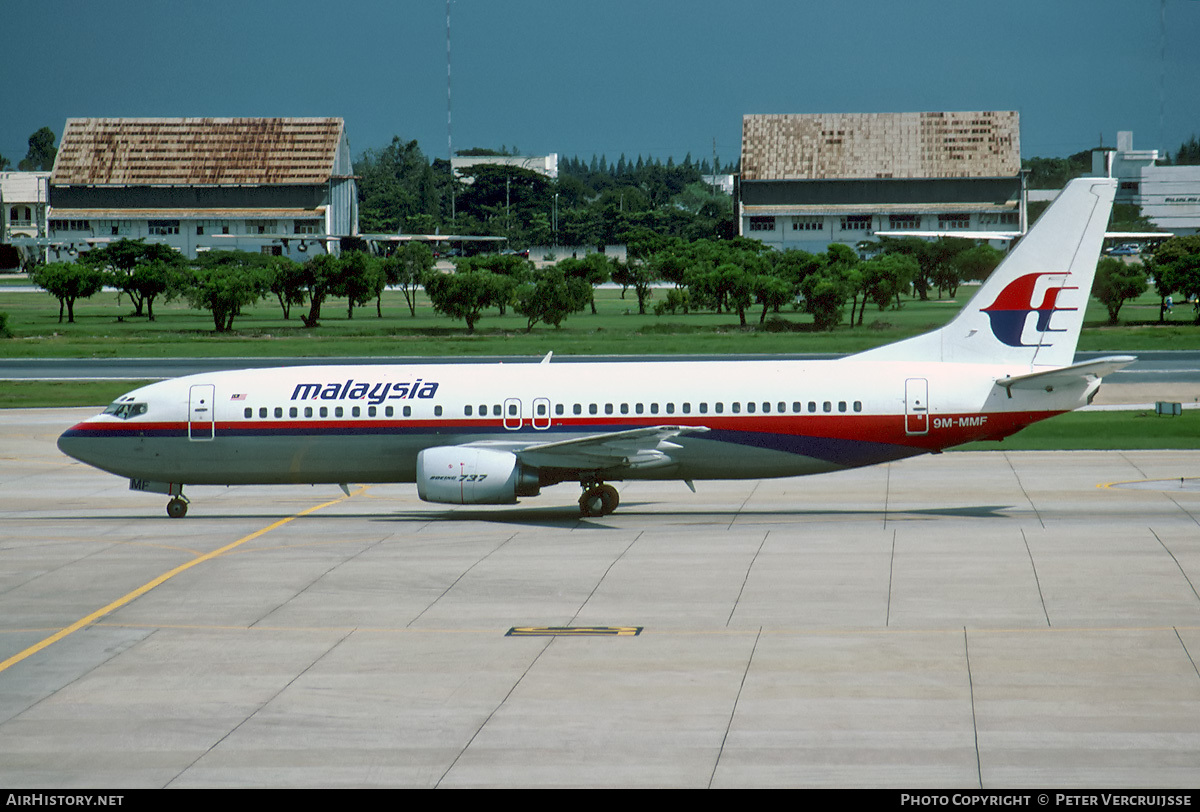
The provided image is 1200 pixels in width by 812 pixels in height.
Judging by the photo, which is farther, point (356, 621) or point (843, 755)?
point (356, 621)

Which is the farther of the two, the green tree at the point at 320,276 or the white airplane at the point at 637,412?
the green tree at the point at 320,276

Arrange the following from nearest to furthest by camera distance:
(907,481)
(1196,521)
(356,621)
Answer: (356,621) < (1196,521) < (907,481)

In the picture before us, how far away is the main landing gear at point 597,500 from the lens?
31641 mm

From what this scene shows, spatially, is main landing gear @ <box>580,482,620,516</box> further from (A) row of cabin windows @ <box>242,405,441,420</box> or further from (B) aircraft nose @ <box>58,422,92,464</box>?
(B) aircraft nose @ <box>58,422,92,464</box>

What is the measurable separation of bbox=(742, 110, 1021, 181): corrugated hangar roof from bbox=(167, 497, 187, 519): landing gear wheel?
133 metres

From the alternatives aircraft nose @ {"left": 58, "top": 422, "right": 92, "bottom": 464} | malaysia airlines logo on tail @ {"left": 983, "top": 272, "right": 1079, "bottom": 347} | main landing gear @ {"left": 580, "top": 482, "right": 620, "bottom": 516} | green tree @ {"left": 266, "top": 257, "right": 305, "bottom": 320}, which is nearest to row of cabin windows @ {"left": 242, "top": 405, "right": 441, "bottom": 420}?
main landing gear @ {"left": 580, "top": 482, "right": 620, "bottom": 516}

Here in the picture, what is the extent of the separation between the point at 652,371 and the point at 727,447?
269 centimetres

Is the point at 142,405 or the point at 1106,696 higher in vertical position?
the point at 142,405

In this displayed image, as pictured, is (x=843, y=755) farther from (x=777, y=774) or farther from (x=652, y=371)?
(x=652, y=371)

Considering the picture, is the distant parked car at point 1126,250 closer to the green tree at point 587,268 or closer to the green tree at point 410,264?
the green tree at point 587,268

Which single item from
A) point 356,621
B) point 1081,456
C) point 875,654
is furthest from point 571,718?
point 1081,456

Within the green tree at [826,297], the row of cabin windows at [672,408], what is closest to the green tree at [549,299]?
the green tree at [826,297]

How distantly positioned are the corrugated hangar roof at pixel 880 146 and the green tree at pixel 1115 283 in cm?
7012
